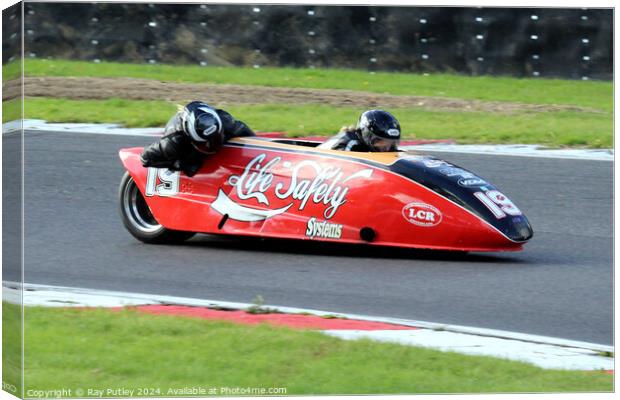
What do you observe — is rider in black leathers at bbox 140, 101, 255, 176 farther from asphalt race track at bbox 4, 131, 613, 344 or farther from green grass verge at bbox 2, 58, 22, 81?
green grass verge at bbox 2, 58, 22, 81

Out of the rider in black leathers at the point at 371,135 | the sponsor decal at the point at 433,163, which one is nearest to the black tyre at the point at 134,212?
the rider in black leathers at the point at 371,135

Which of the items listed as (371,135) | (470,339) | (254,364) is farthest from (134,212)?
(470,339)

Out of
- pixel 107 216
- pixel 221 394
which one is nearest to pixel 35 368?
pixel 221 394

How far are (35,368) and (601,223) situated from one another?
18.5 ft

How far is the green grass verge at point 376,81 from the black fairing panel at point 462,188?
381 cm

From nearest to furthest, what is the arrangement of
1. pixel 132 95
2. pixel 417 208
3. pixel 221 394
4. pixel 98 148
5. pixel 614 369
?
pixel 221 394, pixel 614 369, pixel 417 208, pixel 98 148, pixel 132 95

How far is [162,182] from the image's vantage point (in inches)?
389

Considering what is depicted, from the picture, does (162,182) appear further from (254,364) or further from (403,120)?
(403,120)

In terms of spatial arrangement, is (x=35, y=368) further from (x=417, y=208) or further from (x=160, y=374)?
(x=417, y=208)

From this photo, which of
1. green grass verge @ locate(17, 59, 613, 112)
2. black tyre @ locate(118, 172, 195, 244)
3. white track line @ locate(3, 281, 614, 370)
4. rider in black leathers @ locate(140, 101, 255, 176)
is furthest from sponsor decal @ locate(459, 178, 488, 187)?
green grass verge @ locate(17, 59, 613, 112)

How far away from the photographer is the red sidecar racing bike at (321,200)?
9.01 metres

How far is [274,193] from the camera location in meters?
9.48

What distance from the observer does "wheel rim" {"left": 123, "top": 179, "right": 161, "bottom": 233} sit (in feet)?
33.2

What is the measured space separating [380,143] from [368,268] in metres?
1.09
